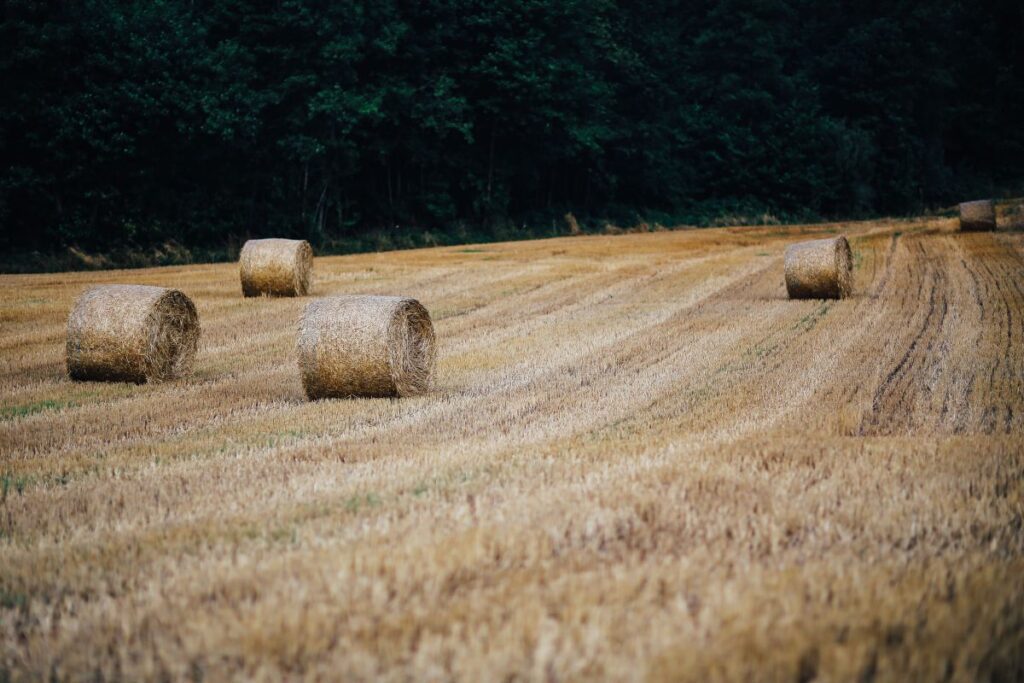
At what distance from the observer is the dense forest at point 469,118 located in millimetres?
27594

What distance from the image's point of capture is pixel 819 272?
14.4 m

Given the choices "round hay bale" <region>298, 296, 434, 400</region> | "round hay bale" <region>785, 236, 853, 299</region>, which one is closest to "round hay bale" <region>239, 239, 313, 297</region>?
"round hay bale" <region>785, 236, 853, 299</region>

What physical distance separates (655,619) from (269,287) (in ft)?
46.3

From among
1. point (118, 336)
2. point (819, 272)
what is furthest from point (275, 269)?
point (819, 272)

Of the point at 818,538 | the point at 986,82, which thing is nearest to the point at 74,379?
the point at 818,538

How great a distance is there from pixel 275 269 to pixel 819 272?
8.54m

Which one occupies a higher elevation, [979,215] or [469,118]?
[469,118]

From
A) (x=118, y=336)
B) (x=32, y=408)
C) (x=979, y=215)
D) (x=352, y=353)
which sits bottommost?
(x=32, y=408)

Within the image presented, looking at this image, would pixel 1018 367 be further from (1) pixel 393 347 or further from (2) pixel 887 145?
(2) pixel 887 145

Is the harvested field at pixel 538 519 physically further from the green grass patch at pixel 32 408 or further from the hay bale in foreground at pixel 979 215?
the hay bale in foreground at pixel 979 215

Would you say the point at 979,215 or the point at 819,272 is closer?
the point at 819,272

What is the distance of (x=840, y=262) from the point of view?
14.6m

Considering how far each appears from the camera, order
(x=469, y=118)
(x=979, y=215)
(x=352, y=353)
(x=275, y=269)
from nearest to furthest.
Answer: (x=352, y=353) → (x=275, y=269) → (x=979, y=215) → (x=469, y=118)

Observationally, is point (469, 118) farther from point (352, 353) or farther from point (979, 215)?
point (352, 353)
